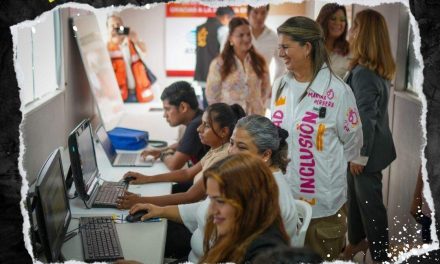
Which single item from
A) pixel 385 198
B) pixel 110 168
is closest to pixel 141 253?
pixel 110 168

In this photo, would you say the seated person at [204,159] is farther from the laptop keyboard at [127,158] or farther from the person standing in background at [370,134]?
the person standing in background at [370,134]

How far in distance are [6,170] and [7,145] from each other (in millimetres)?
62

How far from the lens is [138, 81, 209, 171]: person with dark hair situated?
322 centimetres

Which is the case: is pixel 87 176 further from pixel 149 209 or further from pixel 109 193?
pixel 149 209

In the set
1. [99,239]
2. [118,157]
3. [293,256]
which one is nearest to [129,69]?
[118,157]

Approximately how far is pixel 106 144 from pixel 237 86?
94 centimetres

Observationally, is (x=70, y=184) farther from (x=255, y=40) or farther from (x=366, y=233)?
(x=255, y=40)

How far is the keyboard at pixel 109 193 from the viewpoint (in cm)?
261

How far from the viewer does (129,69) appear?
601 cm

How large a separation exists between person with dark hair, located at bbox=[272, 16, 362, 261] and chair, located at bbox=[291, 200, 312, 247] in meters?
0.32

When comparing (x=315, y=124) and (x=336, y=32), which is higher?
(x=336, y=32)

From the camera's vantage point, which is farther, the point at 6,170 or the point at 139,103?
the point at 139,103

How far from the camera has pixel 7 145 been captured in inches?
55.0

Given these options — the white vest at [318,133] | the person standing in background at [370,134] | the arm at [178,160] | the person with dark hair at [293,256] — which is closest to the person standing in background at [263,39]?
the person standing in background at [370,134]
